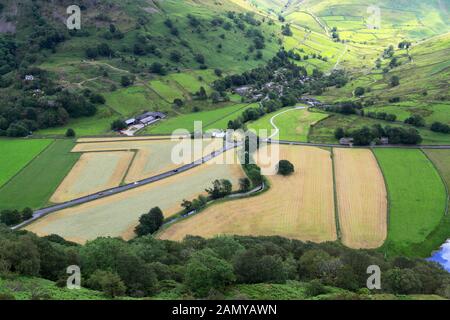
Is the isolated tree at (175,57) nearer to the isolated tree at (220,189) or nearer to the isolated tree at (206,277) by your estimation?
the isolated tree at (220,189)

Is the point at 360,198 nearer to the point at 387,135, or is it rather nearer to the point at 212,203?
the point at 212,203

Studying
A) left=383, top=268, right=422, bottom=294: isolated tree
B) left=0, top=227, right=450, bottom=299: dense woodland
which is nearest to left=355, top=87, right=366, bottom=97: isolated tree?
left=0, top=227, right=450, bottom=299: dense woodland

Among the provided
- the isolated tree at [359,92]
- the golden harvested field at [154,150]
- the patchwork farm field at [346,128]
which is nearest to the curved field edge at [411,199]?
the patchwork farm field at [346,128]

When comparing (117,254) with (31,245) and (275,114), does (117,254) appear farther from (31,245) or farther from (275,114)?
(275,114)

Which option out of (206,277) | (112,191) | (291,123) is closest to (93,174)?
(112,191)

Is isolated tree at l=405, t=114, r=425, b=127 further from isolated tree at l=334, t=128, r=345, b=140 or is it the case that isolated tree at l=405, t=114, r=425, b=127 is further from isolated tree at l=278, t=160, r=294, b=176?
isolated tree at l=278, t=160, r=294, b=176

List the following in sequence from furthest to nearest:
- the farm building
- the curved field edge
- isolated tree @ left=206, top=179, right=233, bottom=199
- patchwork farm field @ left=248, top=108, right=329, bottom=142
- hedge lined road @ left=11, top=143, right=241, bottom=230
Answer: patchwork farm field @ left=248, top=108, right=329, bottom=142, the farm building, isolated tree @ left=206, top=179, right=233, bottom=199, hedge lined road @ left=11, top=143, right=241, bottom=230, the curved field edge

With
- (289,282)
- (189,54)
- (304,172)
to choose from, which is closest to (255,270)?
(289,282)
